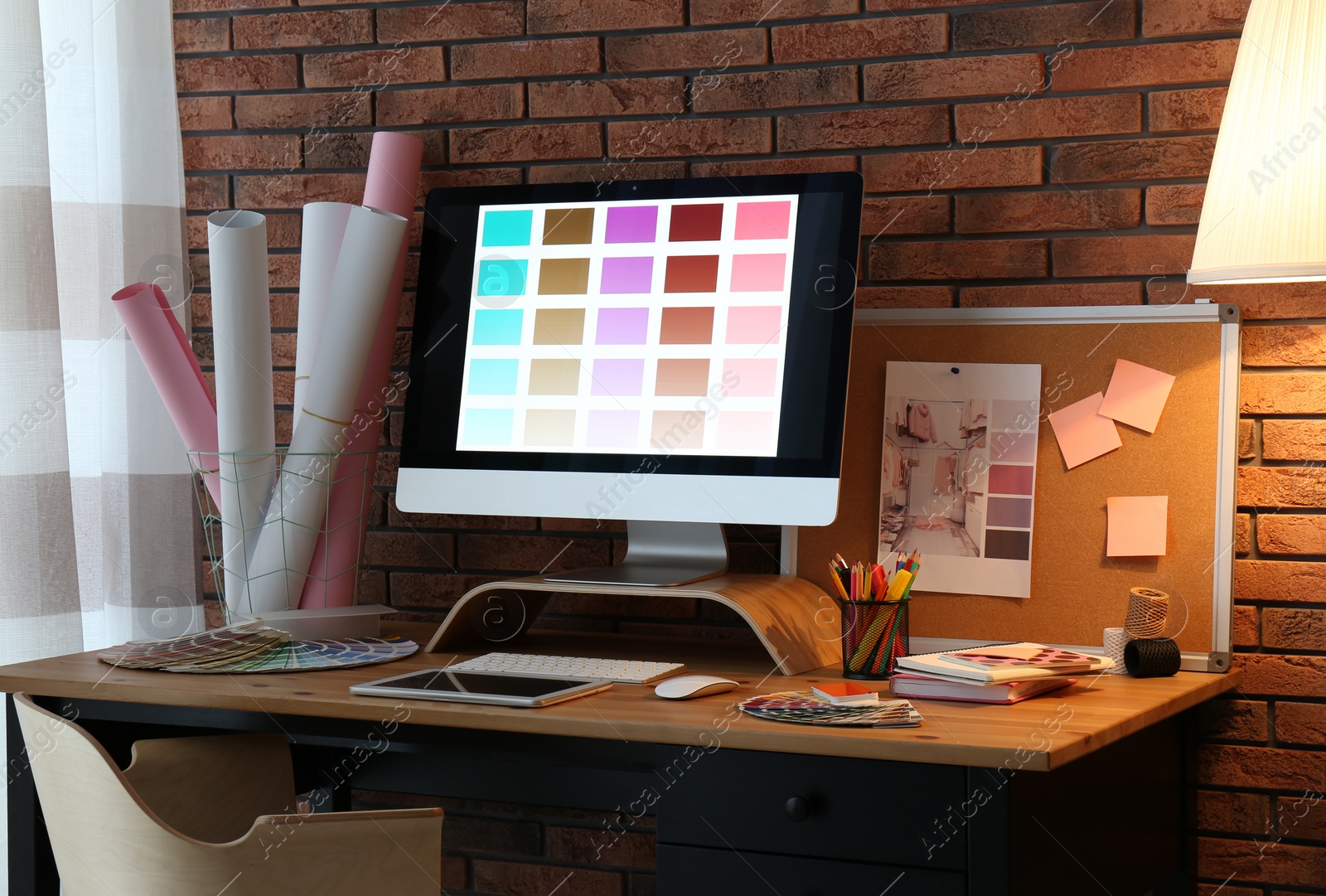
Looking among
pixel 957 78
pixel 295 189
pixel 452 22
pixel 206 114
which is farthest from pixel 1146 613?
pixel 206 114

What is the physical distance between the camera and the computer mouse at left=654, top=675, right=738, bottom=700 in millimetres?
1314

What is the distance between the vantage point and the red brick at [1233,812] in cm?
165

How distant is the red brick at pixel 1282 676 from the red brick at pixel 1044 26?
0.87 m

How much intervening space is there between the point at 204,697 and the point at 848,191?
3.28 feet

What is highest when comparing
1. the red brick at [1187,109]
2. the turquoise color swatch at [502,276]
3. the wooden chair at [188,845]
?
the red brick at [1187,109]

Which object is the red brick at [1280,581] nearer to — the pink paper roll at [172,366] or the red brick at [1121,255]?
the red brick at [1121,255]

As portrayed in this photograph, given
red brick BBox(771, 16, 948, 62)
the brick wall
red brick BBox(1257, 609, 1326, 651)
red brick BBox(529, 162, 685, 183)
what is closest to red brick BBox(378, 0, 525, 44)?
the brick wall

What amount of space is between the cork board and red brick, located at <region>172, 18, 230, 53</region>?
4.36 feet

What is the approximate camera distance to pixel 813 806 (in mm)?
1173

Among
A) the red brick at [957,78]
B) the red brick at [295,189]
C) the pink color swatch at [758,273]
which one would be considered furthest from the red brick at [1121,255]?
→ the red brick at [295,189]

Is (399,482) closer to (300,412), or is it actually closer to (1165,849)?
(300,412)

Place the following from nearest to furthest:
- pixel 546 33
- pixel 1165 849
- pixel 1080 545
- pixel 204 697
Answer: pixel 204 697, pixel 1165 849, pixel 1080 545, pixel 546 33

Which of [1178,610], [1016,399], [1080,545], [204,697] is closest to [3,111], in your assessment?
[204,697]

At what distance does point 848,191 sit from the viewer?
1576 millimetres
